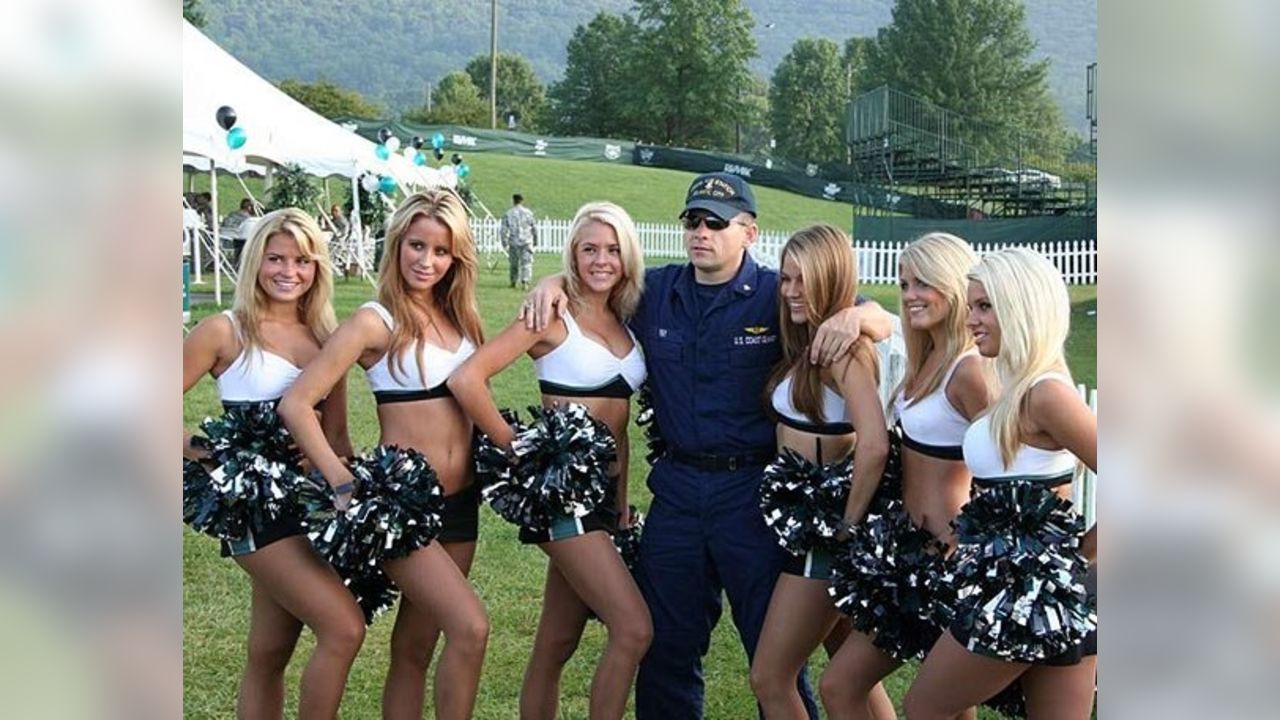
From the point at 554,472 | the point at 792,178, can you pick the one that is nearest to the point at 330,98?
the point at 792,178

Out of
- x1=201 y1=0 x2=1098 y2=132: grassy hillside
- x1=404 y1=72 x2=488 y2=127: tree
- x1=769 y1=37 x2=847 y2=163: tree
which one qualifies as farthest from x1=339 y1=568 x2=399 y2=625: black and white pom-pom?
x1=201 y1=0 x2=1098 y2=132: grassy hillside

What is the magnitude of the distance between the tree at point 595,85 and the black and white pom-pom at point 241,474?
80.3 meters

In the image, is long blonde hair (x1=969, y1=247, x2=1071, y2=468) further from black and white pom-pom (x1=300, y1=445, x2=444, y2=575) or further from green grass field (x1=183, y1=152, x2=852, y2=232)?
green grass field (x1=183, y1=152, x2=852, y2=232)

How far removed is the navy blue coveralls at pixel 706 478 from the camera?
3742 millimetres

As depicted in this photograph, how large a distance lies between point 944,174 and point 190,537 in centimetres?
2852

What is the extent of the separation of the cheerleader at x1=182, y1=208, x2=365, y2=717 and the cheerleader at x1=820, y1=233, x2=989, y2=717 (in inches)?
52.1

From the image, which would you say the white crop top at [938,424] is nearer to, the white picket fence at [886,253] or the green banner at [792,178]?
the white picket fence at [886,253]

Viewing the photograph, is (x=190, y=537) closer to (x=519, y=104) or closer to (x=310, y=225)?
(x=310, y=225)

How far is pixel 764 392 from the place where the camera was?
147 inches

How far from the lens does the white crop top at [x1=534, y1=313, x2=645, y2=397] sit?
3.84m

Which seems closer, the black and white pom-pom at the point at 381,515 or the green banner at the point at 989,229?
the black and white pom-pom at the point at 381,515

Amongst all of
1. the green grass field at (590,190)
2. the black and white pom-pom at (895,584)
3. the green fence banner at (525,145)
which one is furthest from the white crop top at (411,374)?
the green fence banner at (525,145)

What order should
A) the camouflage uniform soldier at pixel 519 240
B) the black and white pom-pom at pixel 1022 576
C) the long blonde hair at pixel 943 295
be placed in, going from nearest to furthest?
the black and white pom-pom at pixel 1022 576 → the long blonde hair at pixel 943 295 → the camouflage uniform soldier at pixel 519 240
